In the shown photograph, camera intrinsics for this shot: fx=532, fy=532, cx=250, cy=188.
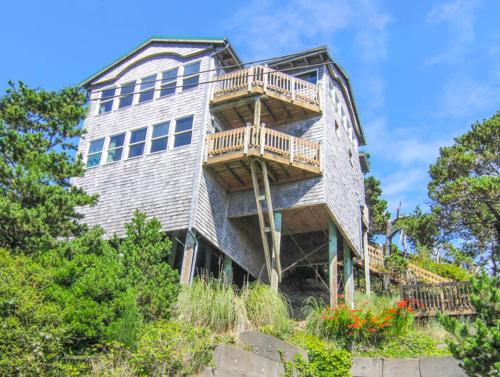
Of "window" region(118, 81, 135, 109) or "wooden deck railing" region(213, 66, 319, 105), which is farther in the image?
"window" region(118, 81, 135, 109)

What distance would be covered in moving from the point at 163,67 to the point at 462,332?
598 inches

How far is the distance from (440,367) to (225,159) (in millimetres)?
8406

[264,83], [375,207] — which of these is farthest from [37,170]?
[375,207]

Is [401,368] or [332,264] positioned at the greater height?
[332,264]

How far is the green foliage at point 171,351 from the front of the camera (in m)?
8.95

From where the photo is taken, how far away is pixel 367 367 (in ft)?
39.1

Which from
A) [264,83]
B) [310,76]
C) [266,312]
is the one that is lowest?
[266,312]

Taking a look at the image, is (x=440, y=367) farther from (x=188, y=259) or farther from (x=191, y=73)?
(x=191, y=73)

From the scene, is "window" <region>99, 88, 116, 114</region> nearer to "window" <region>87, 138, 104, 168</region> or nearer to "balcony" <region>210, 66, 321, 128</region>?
"window" <region>87, 138, 104, 168</region>

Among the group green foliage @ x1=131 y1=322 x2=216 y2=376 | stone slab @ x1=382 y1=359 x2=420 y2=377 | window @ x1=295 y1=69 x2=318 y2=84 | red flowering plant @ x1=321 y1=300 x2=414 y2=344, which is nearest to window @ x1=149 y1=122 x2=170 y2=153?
window @ x1=295 y1=69 x2=318 y2=84

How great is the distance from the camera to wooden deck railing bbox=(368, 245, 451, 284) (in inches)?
881

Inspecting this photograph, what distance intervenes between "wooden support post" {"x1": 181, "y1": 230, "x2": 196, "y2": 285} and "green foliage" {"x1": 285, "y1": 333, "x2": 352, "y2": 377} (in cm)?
401

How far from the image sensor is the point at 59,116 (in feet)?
45.7

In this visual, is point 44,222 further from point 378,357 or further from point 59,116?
point 378,357
